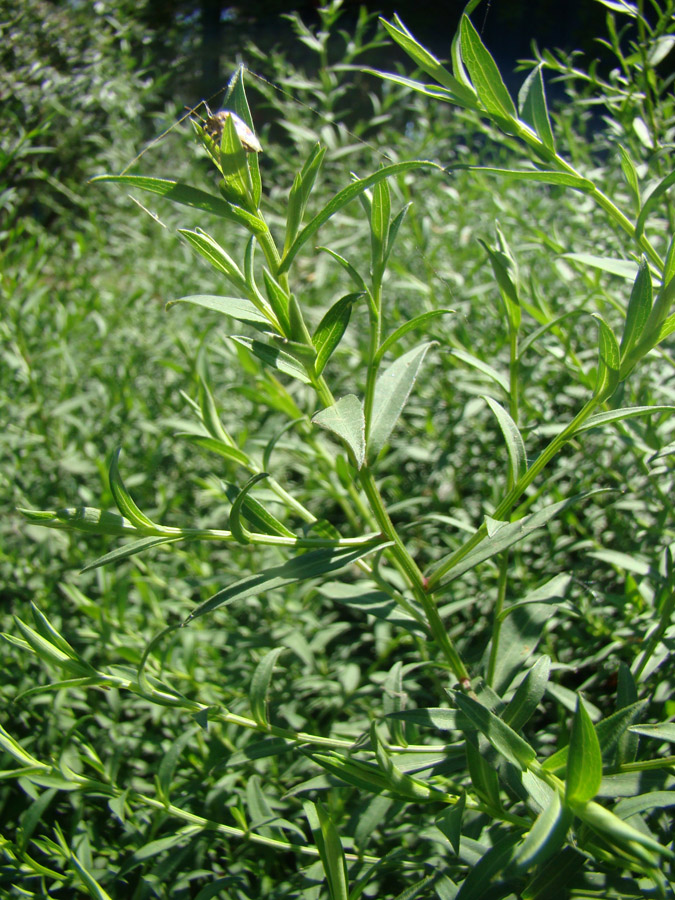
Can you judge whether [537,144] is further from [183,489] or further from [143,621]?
[183,489]

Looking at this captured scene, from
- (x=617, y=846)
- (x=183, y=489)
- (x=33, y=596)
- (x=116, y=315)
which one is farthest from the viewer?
(x=116, y=315)

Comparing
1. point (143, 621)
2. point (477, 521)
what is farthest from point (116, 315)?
point (477, 521)

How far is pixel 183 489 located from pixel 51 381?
0.50 m

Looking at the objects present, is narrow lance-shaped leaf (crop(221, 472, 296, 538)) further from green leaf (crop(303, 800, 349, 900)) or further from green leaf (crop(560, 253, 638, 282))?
green leaf (crop(560, 253, 638, 282))

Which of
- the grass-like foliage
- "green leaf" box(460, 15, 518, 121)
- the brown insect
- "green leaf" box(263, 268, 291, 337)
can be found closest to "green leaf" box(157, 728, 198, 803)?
the grass-like foliage

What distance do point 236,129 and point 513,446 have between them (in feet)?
1.06

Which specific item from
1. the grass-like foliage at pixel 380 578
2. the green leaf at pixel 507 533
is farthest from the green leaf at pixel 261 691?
the green leaf at pixel 507 533

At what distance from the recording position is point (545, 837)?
1.33 feet

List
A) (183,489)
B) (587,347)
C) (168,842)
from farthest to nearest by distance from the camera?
1. (183,489)
2. (587,347)
3. (168,842)

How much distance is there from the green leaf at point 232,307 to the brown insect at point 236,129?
111mm

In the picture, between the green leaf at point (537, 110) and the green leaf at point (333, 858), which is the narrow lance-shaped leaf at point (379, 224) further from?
the green leaf at point (333, 858)

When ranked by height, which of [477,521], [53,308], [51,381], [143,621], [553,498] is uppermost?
[53,308]

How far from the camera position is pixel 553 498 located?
3.51ft

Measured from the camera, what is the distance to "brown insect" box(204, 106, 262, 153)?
1.60 feet
